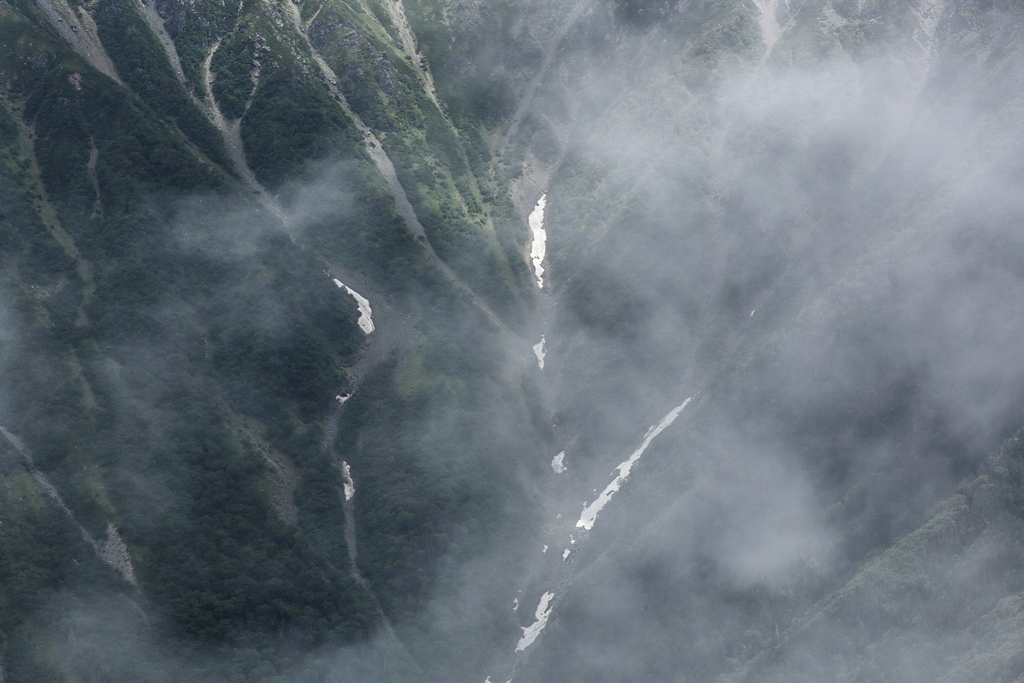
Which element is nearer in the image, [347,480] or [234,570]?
[234,570]

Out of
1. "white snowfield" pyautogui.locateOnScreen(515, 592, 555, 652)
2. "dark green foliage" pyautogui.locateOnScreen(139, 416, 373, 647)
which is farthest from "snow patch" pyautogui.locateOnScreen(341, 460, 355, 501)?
"white snowfield" pyautogui.locateOnScreen(515, 592, 555, 652)

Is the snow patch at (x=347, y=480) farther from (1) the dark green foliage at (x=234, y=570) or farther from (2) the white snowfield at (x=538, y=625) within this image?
(2) the white snowfield at (x=538, y=625)

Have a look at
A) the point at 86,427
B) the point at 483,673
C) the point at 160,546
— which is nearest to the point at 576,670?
the point at 483,673

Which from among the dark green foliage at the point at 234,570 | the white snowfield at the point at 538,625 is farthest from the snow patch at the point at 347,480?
the white snowfield at the point at 538,625

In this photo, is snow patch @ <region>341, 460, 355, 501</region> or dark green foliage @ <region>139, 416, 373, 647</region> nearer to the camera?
dark green foliage @ <region>139, 416, 373, 647</region>

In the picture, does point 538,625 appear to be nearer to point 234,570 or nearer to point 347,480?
point 347,480

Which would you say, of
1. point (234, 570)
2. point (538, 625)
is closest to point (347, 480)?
point (234, 570)

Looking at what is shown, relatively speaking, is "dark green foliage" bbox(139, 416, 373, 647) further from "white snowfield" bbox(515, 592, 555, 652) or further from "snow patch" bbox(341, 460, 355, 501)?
"white snowfield" bbox(515, 592, 555, 652)

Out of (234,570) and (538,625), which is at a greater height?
(234,570)
